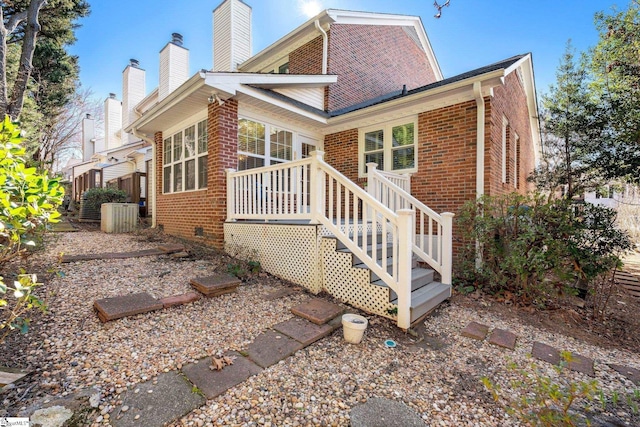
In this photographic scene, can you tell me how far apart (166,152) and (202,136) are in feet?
6.95

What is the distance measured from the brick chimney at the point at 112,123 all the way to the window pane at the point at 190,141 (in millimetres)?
14294

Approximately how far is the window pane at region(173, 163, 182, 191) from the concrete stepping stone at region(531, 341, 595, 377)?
736 centimetres

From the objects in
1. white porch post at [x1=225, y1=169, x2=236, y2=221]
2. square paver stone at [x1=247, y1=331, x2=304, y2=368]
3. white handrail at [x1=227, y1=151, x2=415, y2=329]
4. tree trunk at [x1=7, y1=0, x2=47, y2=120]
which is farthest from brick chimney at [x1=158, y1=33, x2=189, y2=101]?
square paver stone at [x1=247, y1=331, x2=304, y2=368]

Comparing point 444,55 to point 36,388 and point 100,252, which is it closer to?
point 100,252

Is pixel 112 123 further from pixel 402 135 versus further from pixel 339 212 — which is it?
pixel 339 212

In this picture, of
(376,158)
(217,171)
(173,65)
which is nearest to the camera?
(217,171)

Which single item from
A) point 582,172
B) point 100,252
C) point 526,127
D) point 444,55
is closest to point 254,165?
point 100,252

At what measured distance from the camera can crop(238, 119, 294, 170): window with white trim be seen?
5.99 metres

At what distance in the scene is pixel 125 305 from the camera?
3.04 meters

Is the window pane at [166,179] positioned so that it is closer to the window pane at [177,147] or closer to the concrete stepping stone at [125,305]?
the window pane at [177,147]

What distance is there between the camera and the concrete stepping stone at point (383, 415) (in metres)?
1.81

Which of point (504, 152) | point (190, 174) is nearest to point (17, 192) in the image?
point (190, 174)

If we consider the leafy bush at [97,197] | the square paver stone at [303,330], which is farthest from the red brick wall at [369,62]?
the leafy bush at [97,197]

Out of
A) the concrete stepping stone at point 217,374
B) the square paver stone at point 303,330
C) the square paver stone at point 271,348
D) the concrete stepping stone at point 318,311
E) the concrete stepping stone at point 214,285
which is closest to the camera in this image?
the concrete stepping stone at point 217,374
